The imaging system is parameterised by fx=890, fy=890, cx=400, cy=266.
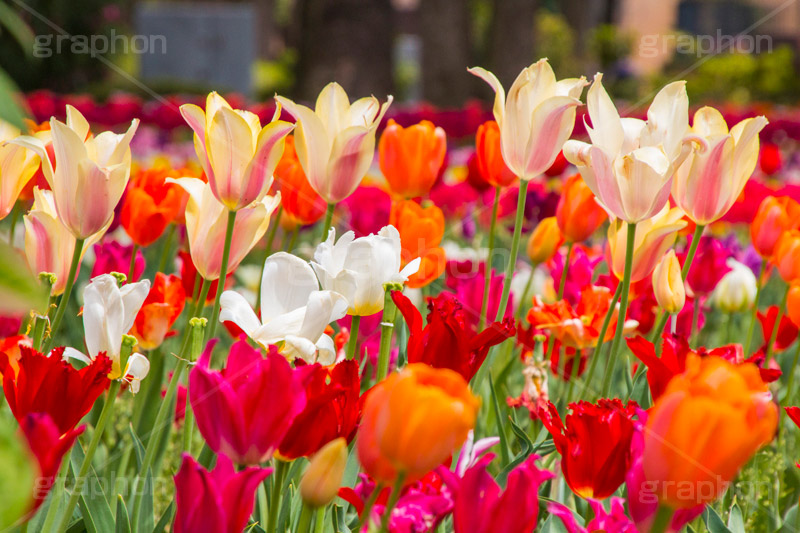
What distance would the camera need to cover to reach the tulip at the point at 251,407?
650mm

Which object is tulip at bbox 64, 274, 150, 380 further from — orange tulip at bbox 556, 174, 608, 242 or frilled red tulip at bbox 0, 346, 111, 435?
orange tulip at bbox 556, 174, 608, 242

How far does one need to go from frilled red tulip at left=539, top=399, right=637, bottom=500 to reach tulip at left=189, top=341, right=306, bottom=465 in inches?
10.1

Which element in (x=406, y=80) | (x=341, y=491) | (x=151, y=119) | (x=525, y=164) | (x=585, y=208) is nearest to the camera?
(x=341, y=491)

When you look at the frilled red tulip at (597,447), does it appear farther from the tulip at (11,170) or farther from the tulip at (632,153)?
the tulip at (11,170)

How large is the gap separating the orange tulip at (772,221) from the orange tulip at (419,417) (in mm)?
1008

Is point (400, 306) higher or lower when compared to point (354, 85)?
lower

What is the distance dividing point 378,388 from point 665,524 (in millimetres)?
207

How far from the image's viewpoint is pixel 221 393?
662 millimetres

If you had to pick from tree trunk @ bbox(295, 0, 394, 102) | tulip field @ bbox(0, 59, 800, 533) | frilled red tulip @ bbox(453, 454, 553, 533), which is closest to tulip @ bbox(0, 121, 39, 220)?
tulip field @ bbox(0, 59, 800, 533)

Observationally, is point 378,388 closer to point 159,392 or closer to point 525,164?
point 525,164

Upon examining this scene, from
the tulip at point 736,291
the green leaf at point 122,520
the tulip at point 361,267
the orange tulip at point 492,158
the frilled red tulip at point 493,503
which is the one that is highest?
the orange tulip at point 492,158

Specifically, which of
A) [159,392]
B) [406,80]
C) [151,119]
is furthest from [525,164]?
[406,80]

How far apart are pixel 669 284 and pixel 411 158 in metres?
0.52

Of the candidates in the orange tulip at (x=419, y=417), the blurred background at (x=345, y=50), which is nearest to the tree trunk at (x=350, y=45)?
the blurred background at (x=345, y=50)
